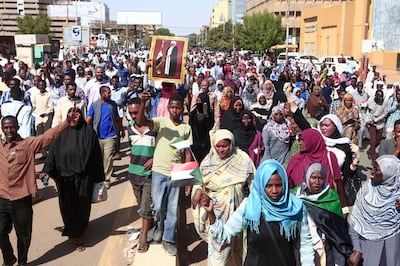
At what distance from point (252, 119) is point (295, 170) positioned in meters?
2.13

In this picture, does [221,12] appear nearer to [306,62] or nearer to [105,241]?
[306,62]

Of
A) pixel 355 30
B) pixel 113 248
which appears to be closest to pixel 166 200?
pixel 113 248

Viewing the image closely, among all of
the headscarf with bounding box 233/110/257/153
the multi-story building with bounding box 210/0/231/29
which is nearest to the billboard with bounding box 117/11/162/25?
the multi-story building with bounding box 210/0/231/29

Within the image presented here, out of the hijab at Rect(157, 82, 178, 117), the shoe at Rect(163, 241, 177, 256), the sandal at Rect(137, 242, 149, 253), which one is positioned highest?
the hijab at Rect(157, 82, 178, 117)

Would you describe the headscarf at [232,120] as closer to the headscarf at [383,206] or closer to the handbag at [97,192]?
the handbag at [97,192]

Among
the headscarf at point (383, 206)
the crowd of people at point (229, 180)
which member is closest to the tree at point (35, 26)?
the crowd of people at point (229, 180)

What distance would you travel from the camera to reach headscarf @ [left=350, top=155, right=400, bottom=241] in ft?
13.4

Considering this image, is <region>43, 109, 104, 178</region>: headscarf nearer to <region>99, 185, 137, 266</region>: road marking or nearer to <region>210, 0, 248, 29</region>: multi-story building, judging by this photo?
<region>99, 185, 137, 266</region>: road marking

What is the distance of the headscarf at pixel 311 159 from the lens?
449 cm

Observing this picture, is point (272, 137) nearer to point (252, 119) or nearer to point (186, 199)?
point (252, 119)

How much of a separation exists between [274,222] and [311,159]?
1488 millimetres

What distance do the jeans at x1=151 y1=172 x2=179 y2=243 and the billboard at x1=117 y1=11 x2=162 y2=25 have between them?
97919mm

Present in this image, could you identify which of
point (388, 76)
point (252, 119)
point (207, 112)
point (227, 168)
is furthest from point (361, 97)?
point (388, 76)

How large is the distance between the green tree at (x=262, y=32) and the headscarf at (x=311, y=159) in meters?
54.0
